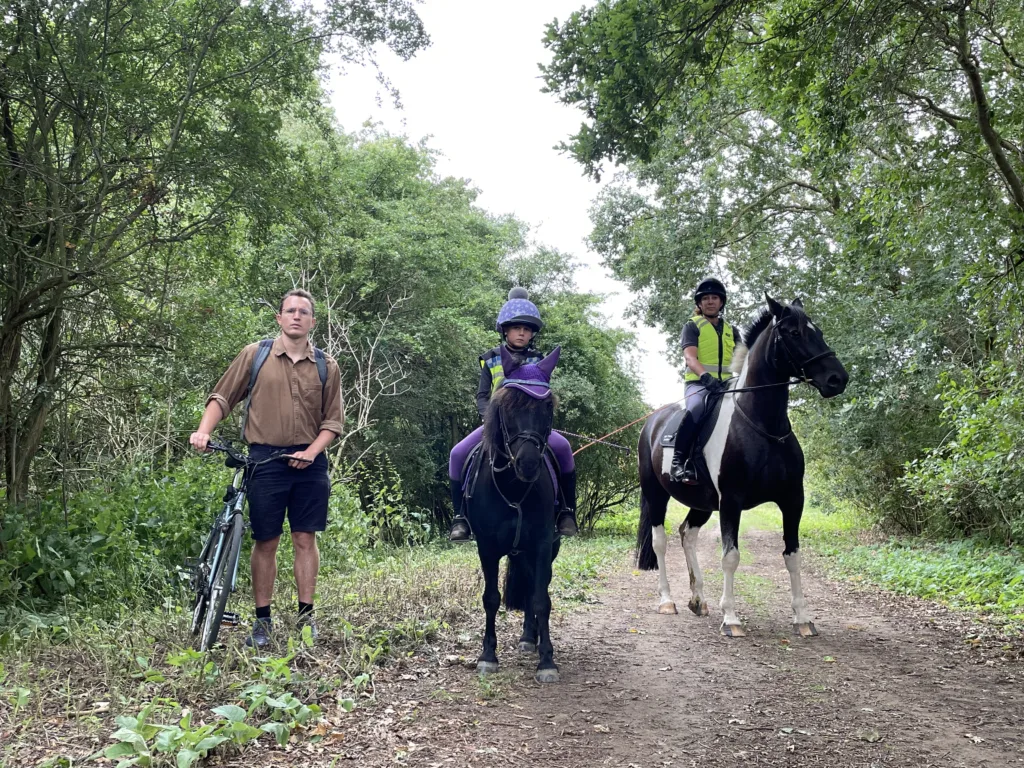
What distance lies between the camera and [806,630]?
21.1 feet

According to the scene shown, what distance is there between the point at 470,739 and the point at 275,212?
579 centimetres

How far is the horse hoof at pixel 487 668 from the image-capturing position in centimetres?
497

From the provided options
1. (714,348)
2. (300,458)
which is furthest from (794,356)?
(300,458)

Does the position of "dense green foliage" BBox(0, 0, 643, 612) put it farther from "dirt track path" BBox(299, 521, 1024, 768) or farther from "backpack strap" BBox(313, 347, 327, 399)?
"dirt track path" BBox(299, 521, 1024, 768)

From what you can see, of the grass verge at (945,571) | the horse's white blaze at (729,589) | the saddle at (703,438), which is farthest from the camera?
the grass verge at (945,571)

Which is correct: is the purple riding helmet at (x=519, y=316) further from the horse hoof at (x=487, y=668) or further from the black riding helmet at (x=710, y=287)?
the black riding helmet at (x=710, y=287)

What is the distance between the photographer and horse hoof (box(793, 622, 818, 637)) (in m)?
6.40

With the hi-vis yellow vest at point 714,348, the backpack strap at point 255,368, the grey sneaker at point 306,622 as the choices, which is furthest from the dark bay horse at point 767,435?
the backpack strap at point 255,368

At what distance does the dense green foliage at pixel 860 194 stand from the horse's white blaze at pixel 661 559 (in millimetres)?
3335

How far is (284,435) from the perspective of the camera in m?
4.98

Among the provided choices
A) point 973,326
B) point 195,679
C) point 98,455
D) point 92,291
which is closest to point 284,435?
point 195,679

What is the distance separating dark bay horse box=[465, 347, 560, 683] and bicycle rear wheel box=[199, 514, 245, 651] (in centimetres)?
157

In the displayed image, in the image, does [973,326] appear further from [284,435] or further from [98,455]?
[98,455]

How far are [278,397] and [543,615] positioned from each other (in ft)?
7.51
